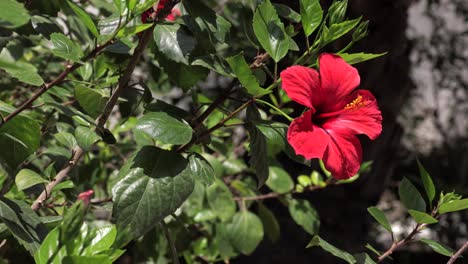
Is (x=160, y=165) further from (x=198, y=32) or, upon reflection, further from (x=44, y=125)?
(x=44, y=125)

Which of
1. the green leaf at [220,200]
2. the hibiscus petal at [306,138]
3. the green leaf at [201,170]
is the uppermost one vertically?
the hibiscus petal at [306,138]

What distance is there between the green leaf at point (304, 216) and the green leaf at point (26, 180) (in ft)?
2.97

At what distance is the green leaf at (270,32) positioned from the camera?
1057 millimetres

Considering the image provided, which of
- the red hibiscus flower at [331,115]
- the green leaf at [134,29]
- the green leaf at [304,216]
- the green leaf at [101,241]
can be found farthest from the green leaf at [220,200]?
the green leaf at [101,241]

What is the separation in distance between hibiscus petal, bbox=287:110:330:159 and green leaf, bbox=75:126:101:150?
295 millimetres

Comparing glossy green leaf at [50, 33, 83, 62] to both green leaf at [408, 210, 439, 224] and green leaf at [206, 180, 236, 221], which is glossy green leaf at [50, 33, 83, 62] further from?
green leaf at [206, 180, 236, 221]

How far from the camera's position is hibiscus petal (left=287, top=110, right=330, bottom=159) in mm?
1014

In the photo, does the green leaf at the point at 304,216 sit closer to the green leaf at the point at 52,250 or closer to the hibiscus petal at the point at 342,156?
the hibiscus petal at the point at 342,156

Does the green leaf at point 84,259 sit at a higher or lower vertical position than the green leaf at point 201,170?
higher

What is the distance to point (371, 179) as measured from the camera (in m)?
2.85

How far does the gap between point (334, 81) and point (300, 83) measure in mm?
65

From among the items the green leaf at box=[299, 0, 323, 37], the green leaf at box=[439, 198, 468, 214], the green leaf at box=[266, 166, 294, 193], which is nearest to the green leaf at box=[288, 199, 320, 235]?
the green leaf at box=[266, 166, 294, 193]

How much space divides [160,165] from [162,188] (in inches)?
1.8

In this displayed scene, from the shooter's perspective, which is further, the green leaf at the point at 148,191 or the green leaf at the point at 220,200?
the green leaf at the point at 220,200
